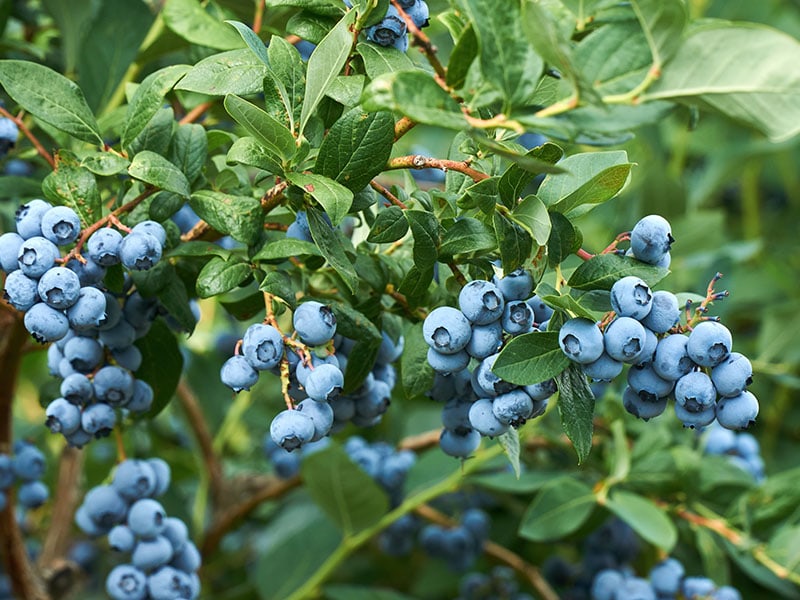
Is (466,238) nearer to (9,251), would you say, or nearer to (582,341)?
(582,341)

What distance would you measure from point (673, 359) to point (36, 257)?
0.56 m

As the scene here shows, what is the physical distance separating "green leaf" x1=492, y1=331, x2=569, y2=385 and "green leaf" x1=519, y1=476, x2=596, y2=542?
70cm

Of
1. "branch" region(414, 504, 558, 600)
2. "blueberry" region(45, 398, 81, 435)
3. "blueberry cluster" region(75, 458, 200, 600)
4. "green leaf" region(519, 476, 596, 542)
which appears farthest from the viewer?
"branch" region(414, 504, 558, 600)

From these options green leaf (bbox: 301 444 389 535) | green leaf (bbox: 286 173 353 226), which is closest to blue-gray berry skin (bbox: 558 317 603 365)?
green leaf (bbox: 286 173 353 226)

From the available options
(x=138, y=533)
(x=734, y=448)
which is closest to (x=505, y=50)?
(x=138, y=533)

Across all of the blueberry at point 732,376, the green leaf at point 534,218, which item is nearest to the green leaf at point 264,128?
the green leaf at point 534,218

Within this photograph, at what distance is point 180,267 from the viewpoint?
1022mm

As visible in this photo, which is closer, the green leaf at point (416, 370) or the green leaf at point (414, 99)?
the green leaf at point (414, 99)

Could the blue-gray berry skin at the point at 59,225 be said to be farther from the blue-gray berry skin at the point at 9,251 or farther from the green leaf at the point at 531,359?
the green leaf at the point at 531,359

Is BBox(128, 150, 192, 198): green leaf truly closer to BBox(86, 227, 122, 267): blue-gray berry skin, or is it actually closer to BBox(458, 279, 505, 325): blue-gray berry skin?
BBox(86, 227, 122, 267): blue-gray berry skin

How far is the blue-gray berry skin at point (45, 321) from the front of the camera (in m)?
0.88

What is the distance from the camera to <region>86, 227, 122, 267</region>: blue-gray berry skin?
0.88 m

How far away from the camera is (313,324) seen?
34.3 inches

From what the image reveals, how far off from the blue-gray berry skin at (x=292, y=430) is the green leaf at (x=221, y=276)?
13 cm
